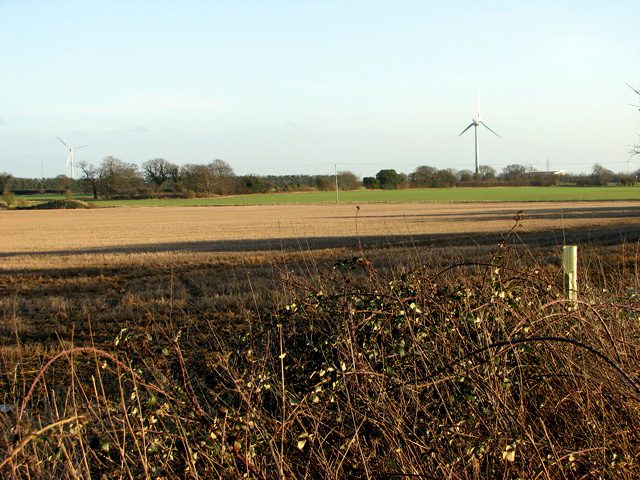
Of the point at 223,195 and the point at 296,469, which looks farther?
the point at 223,195

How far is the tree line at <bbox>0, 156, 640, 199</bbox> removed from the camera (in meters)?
126

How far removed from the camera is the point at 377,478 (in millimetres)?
3232

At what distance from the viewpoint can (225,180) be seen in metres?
129

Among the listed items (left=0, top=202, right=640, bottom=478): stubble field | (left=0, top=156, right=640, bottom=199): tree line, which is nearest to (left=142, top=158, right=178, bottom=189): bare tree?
(left=0, top=156, right=640, bottom=199): tree line

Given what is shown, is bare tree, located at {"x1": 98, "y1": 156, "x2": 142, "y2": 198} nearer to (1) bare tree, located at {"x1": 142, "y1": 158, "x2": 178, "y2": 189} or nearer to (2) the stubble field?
(1) bare tree, located at {"x1": 142, "y1": 158, "x2": 178, "y2": 189}

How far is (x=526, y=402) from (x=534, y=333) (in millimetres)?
402

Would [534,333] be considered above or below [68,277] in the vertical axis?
above

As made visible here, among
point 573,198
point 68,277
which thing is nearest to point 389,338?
point 68,277

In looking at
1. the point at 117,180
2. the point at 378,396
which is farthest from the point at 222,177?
the point at 378,396

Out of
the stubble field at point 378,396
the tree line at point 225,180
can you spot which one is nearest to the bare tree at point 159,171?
the tree line at point 225,180

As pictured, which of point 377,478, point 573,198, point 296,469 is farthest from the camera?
point 573,198

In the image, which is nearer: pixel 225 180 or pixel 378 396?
pixel 378 396

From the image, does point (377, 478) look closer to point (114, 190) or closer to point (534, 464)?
point (534, 464)

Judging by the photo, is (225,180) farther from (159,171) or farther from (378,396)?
(378,396)
